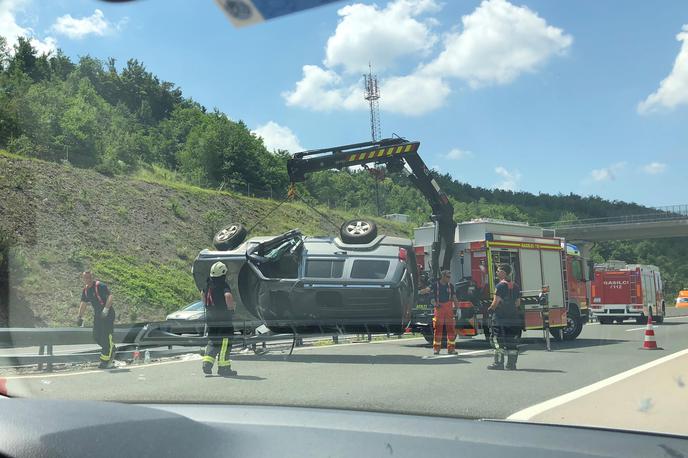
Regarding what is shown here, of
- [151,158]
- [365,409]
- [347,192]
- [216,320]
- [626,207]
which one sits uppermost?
[151,158]

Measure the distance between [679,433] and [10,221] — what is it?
20.5 feet

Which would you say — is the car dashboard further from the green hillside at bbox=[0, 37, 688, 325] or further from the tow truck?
the tow truck

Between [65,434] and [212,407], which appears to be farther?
[212,407]

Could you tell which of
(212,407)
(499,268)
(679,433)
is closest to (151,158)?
(212,407)

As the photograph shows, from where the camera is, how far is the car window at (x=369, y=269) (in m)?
4.46

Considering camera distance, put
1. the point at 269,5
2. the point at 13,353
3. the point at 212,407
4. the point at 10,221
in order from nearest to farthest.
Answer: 1. the point at 269,5
2. the point at 212,407
3. the point at 13,353
4. the point at 10,221

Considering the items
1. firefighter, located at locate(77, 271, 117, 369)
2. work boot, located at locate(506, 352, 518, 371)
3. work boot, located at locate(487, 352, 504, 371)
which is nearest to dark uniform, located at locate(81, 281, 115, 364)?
firefighter, located at locate(77, 271, 117, 369)

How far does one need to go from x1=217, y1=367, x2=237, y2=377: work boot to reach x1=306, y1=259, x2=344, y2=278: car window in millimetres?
840

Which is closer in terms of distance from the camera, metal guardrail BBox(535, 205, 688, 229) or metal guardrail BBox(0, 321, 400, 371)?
metal guardrail BBox(535, 205, 688, 229)

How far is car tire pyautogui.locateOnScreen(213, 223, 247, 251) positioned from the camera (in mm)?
4465

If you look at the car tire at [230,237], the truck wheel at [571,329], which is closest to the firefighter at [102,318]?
the car tire at [230,237]

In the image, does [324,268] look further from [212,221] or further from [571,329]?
[571,329]

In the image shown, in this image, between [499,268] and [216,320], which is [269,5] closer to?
[216,320]

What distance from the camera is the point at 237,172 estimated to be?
15.0ft
